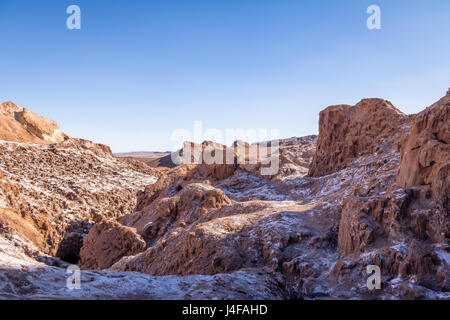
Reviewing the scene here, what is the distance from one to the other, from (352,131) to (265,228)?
1501 cm

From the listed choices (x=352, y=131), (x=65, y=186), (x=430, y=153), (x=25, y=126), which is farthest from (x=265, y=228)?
(x=25, y=126)

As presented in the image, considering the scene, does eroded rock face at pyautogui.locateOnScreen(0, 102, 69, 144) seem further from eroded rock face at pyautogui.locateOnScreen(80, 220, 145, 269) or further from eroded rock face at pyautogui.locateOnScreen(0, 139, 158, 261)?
eroded rock face at pyautogui.locateOnScreen(80, 220, 145, 269)

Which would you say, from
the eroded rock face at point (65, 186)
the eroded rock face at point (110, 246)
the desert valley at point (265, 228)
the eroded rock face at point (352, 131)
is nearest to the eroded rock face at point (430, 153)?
the desert valley at point (265, 228)

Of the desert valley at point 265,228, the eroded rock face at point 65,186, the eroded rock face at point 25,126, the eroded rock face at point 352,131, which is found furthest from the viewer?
the eroded rock face at point 25,126

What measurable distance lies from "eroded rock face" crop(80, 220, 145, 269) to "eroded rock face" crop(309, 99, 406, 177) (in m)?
15.2

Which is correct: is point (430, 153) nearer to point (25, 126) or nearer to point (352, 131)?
point (352, 131)

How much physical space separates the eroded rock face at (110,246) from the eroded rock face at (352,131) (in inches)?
600

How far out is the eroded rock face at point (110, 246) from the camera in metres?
15.4

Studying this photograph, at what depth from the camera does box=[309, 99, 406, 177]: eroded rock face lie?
2158cm

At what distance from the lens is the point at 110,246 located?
15.7 metres

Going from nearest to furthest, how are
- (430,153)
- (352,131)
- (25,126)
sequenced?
(430,153)
(352,131)
(25,126)

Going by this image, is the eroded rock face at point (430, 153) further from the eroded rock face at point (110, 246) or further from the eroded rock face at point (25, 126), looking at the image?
the eroded rock face at point (25, 126)

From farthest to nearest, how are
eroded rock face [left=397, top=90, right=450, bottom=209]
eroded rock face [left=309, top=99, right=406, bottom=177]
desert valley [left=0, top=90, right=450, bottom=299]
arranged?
eroded rock face [left=309, top=99, right=406, bottom=177], eroded rock face [left=397, top=90, right=450, bottom=209], desert valley [left=0, top=90, right=450, bottom=299]

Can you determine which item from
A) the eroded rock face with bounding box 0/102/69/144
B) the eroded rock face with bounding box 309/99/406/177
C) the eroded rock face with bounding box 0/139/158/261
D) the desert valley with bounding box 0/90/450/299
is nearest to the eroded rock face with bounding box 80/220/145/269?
the desert valley with bounding box 0/90/450/299
